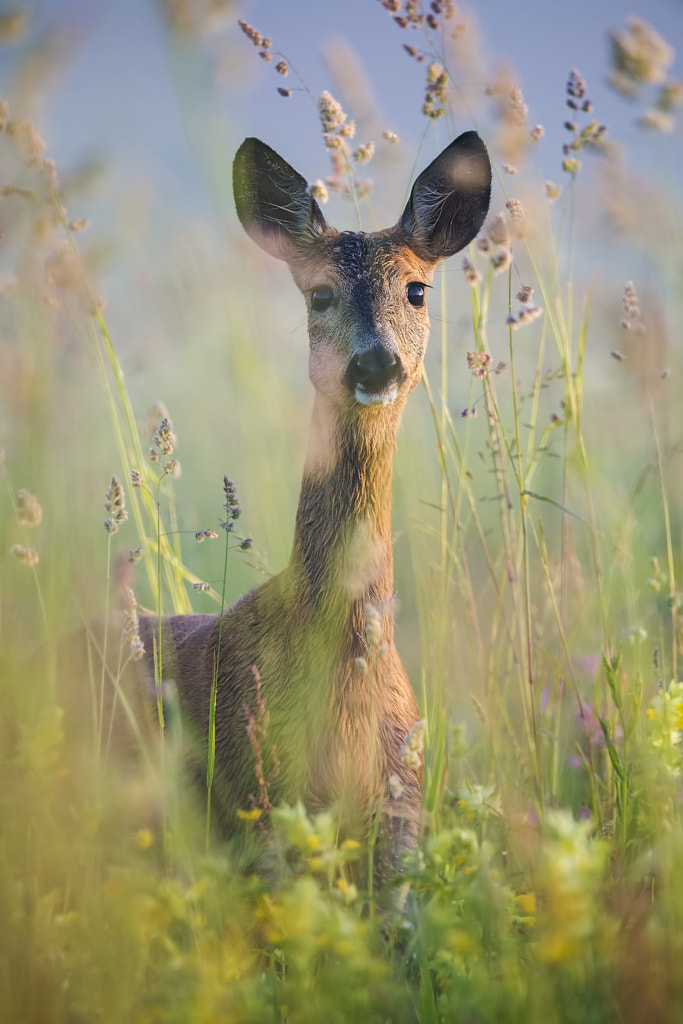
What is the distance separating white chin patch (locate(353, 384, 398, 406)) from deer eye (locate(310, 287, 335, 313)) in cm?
48

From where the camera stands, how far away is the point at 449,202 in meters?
3.42

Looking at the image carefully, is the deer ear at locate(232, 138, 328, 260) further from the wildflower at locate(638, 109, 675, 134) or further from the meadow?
the wildflower at locate(638, 109, 675, 134)

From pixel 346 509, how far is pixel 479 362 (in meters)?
0.62

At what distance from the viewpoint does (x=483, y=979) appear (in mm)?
1499

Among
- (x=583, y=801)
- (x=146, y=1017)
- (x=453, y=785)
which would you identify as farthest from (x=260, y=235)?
(x=146, y=1017)

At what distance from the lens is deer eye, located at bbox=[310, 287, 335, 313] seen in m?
3.20

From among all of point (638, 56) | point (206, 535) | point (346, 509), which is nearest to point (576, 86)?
point (638, 56)

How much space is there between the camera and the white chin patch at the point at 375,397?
2846 millimetres

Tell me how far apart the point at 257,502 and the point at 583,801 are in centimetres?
163

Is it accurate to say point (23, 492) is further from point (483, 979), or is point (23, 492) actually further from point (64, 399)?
point (483, 979)

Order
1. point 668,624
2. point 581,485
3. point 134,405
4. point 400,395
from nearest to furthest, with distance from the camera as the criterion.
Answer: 1. point 400,395
2. point 581,485
3. point 134,405
4. point 668,624

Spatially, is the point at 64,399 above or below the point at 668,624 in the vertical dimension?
above

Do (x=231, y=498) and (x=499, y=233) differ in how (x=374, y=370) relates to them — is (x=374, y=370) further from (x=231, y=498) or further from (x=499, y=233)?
(x=231, y=498)

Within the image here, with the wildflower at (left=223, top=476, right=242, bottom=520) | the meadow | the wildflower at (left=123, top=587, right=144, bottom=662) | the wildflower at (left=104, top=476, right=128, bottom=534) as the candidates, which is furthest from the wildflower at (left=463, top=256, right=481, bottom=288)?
the wildflower at (left=123, top=587, right=144, bottom=662)
